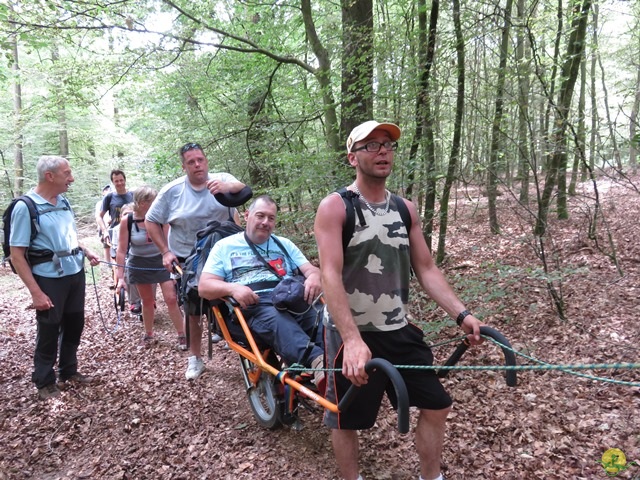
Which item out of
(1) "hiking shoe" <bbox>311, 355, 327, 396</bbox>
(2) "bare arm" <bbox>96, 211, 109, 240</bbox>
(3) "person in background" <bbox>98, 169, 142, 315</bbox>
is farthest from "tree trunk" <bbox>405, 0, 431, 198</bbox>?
(2) "bare arm" <bbox>96, 211, 109, 240</bbox>

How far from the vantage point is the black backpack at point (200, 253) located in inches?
149

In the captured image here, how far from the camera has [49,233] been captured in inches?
154

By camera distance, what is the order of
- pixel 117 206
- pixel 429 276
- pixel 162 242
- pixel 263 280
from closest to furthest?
pixel 429 276
pixel 263 280
pixel 162 242
pixel 117 206

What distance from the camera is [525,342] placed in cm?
438

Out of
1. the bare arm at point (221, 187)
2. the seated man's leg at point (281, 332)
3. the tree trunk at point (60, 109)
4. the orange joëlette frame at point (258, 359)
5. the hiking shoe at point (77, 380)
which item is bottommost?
the hiking shoe at point (77, 380)

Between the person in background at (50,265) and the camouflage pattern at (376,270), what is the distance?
10.7ft

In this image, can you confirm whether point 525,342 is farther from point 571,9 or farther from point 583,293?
point 571,9

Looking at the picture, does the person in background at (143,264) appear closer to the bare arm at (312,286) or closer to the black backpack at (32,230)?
the black backpack at (32,230)

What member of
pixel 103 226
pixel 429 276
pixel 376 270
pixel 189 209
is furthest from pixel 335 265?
pixel 103 226

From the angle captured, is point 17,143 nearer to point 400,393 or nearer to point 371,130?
point 371,130

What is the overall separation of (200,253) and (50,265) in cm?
155

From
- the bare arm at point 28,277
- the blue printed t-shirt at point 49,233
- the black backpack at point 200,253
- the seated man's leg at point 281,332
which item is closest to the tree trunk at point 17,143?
the blue printed t-shirt at point 49,233

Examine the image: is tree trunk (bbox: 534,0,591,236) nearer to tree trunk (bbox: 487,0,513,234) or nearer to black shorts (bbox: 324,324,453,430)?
tree trunk (bbox: 487,0,513,234)

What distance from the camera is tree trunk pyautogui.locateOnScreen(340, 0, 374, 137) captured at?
5.54 meters
